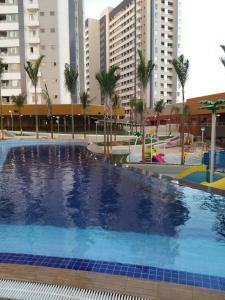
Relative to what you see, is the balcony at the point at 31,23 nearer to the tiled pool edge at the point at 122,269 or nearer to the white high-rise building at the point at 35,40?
the white high-rise building at the point at 35,40

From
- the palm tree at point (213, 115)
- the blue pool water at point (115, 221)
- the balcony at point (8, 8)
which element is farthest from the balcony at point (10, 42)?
the palm tree at point (213, 115)

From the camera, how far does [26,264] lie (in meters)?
5.25

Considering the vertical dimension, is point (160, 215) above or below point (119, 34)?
below

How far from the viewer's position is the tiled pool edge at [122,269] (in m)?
4.73

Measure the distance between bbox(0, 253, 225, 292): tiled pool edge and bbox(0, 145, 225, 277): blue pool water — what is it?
1.01 ft

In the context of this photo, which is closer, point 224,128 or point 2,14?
point 224,128

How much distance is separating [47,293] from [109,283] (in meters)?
0.89

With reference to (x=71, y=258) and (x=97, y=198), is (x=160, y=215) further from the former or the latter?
(x=71, y=258)

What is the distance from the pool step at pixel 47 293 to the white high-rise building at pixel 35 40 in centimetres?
4964

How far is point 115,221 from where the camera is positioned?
8.16m

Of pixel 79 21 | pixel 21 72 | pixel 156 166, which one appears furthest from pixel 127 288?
pixel 79 21

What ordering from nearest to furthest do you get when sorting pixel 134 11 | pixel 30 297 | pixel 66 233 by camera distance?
pixel 30 297, pixel 66 233, pixel 134 11

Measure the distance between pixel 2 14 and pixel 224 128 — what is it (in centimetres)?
4086

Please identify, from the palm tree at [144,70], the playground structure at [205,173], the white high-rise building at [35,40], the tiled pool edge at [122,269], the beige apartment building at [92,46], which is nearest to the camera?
the tiled pool edge at [122,269]
